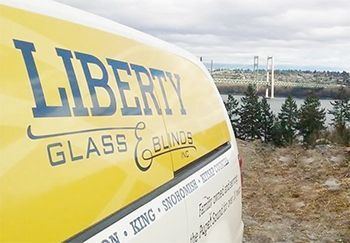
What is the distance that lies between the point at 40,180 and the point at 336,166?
9825mm

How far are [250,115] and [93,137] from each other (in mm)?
17469

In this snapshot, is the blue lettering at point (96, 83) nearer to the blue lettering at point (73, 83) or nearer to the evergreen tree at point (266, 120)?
the blue lettering at point (73, 83)

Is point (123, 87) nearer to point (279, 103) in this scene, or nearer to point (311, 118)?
point (311, 118)

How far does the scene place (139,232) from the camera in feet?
6.31

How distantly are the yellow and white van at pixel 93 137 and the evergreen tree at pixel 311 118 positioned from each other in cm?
1306

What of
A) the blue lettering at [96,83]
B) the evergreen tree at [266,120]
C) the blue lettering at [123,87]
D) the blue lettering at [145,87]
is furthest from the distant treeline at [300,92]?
the blue lettering at [96,83]

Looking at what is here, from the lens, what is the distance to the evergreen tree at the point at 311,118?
1631 cm

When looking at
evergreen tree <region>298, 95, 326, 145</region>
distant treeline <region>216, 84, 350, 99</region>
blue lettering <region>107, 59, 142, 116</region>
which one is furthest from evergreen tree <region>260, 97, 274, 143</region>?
blue lettering <region>107, 59, 142, 116</region>

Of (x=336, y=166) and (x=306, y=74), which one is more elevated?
(x=306, y=74)

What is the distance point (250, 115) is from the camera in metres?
19.0

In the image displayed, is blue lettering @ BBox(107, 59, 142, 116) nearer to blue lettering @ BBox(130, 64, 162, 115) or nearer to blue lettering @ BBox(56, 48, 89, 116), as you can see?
blue lettering @ BBox(130, 64, 162, 115)

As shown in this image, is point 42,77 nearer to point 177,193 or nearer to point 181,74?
point 177,193

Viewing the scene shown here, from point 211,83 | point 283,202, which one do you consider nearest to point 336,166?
point 283,202

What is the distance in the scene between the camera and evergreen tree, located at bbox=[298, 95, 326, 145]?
1631 centimetres
